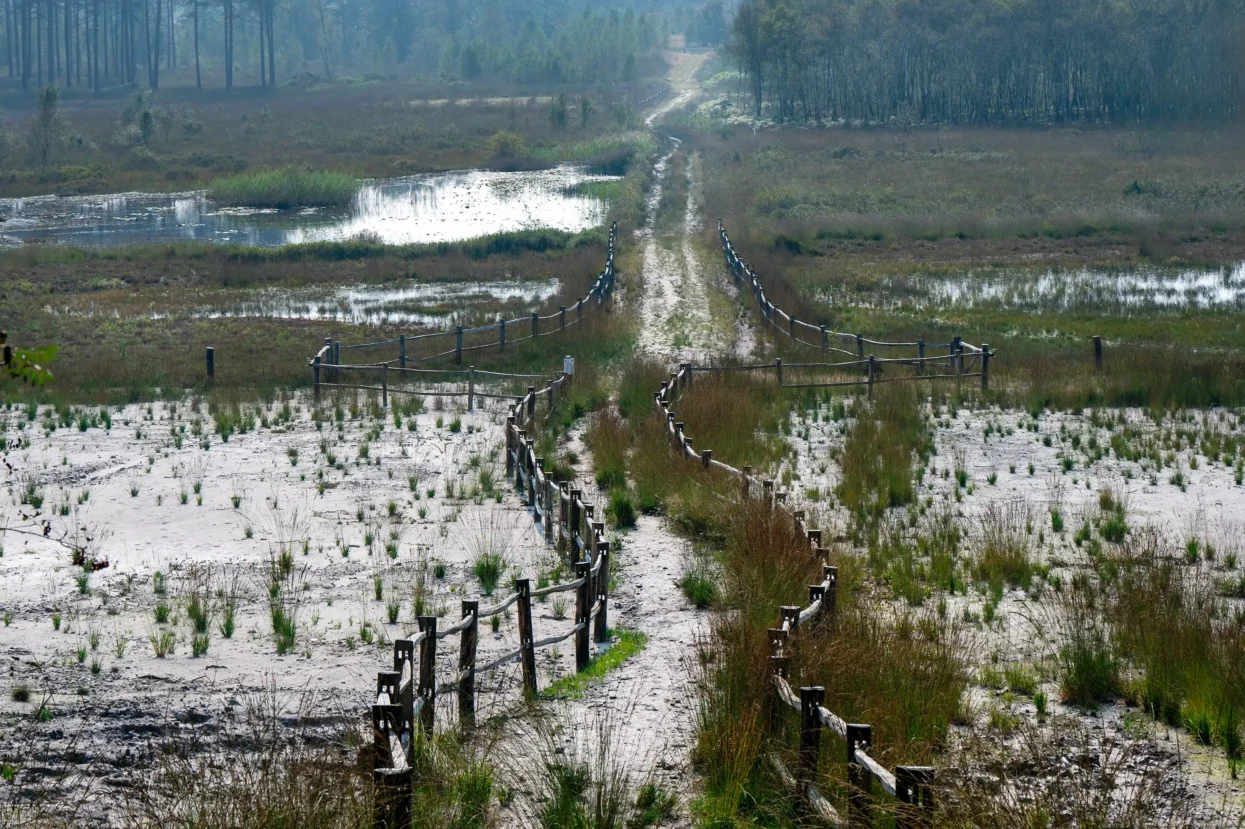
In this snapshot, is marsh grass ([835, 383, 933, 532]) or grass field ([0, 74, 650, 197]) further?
grass field ([0, 74, 650, 197])

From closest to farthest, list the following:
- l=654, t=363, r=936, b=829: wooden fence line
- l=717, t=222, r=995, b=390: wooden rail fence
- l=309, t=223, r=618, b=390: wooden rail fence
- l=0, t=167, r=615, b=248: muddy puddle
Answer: l=654, t=363, r=936, b=829: wooden fence line → l=717, t=222, r=995, b=390: wooden rail fence → l=309, t=223, r=618, b=390: wooden rail fence → l=0, t=167, r=615, b=248: muddy puddle

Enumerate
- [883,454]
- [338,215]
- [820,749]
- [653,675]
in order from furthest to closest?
[338,215] → [883,454] → [653,675] → [820,749]

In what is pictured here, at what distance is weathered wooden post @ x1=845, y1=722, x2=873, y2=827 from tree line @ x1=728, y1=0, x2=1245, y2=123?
325ft

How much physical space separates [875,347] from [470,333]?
9.41 metres

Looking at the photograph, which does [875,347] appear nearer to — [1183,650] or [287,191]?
[1183,650]

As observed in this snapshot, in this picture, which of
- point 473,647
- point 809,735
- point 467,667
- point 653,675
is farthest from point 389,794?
point 653,675

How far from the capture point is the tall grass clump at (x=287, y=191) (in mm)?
65750

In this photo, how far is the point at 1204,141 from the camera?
8638 cm

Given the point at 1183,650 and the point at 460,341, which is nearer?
the point at 1183,650

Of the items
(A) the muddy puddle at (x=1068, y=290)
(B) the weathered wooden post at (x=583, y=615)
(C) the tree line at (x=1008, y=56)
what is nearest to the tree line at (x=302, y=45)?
(C) the tree line at (x=1008, y=56)

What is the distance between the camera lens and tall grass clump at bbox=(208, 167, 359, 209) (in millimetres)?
65750

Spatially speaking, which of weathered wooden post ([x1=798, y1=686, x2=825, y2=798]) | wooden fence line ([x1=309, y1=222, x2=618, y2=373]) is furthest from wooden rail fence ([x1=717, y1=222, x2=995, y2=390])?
weathered wooden post ([x1=798, y1=686, x2=825, y2=798])

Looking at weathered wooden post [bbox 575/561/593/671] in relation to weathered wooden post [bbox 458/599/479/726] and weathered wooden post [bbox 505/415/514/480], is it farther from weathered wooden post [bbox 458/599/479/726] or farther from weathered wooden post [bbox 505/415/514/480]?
weathered wooden post [bbox 505/415/514/480]

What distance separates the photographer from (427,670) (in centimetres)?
797
